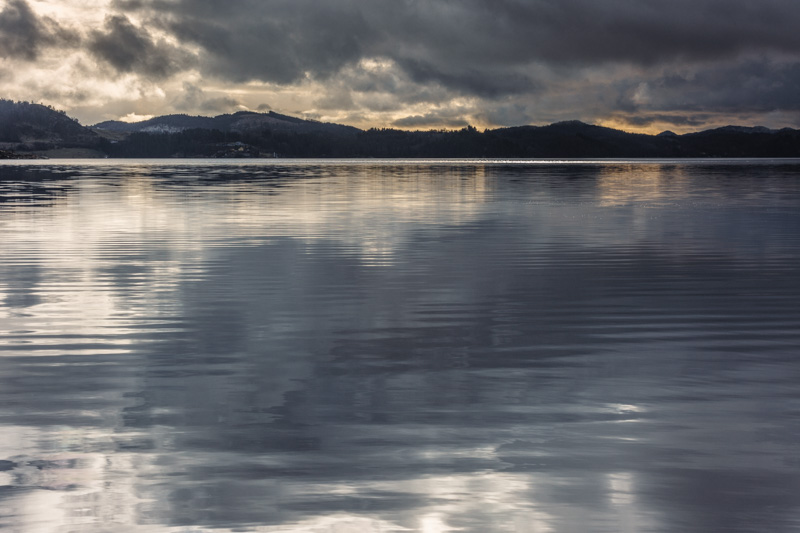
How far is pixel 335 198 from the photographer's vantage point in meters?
55.7

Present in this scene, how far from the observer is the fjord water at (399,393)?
6996 millimetres

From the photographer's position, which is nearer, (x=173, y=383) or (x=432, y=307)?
(x=173, y=383)

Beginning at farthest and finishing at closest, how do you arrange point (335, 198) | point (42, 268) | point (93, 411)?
1. point (335, 198)
2. point (42, 268)
3. point (93, 411)

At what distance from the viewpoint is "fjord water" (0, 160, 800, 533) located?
23.0 feet

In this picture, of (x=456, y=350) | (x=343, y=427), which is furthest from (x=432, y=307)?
(x=343, y=427)

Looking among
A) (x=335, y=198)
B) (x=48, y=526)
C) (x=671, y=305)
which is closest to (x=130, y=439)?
(x=48, y=526)

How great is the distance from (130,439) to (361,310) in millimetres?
7679

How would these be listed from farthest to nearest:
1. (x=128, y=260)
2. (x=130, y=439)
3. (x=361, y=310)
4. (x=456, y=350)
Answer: (x=128, y=260)
(x=361, y=310)
(x=456, y=350)
(x=130, y=439)

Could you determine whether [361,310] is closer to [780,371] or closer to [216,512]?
[780,371]

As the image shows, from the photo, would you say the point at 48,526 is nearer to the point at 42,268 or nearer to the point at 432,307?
the point at 432,307

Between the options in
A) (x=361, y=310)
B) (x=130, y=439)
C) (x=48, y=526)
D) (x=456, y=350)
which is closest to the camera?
(x=48, y=526)

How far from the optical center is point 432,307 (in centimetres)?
1622

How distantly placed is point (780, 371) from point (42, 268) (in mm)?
17399

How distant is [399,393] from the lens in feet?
33.9
